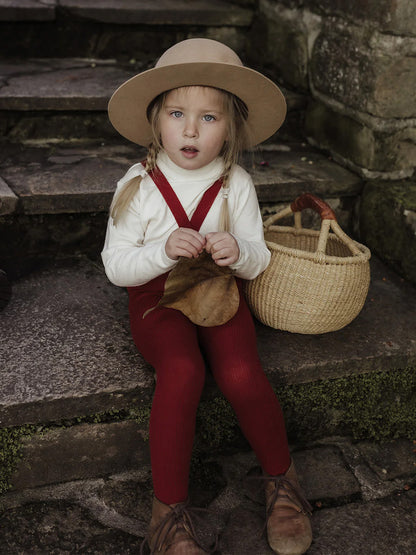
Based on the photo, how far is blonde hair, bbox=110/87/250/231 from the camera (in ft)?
5.83

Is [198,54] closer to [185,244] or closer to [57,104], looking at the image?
[185,244]

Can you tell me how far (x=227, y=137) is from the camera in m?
1.80

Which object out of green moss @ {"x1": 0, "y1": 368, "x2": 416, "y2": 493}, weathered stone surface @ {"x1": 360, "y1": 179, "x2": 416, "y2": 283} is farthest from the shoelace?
weathered stone surface @ {"x1": 360, "y1": 179, "x2": 416, "y2": 283}

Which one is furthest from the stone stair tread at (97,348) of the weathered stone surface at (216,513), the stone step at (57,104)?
the stone step at (57,104)

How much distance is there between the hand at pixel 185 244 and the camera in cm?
161

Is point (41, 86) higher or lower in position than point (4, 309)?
higher

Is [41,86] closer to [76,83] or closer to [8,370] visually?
[76,83]

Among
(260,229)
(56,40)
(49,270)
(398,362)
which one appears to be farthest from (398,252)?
(56,40)

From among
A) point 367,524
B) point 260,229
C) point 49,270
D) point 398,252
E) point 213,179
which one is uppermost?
point 213,179

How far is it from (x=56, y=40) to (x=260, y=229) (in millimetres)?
2052

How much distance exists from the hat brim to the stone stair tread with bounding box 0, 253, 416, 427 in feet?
2.12

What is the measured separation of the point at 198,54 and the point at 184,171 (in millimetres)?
358

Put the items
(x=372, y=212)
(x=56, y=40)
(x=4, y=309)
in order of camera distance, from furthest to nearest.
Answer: (x=56, y=40), (x=372, y=212), (x=4, y=309)

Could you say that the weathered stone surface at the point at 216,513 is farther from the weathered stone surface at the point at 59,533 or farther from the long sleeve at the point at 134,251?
the long sleeve at the point at 134,251
